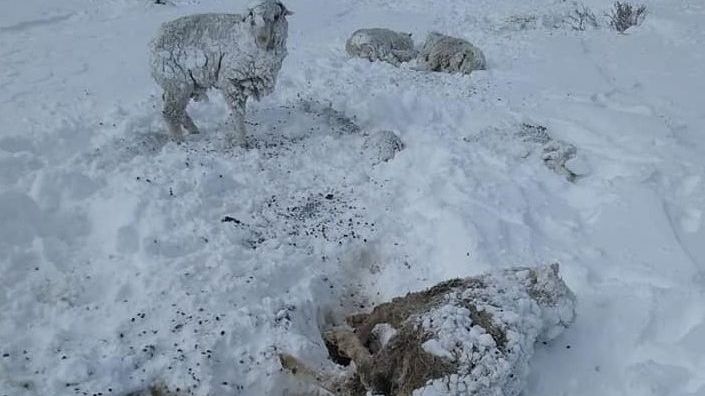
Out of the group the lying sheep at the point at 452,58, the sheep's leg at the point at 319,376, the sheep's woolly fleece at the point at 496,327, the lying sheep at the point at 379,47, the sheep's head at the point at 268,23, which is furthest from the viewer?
the lying sheep at the point at 379,47

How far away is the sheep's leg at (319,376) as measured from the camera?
4482 mm

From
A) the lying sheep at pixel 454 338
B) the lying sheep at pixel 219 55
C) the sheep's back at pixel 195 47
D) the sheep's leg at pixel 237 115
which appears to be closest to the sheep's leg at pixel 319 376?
the lying sheep at pixel 454 338

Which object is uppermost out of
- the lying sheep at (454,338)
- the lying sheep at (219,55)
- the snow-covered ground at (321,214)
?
the lying sheep at (219,55)

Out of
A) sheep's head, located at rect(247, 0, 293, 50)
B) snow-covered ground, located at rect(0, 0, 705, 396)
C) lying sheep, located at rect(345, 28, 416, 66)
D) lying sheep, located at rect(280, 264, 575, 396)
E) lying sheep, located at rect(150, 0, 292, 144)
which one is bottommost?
lying sheep, located at rect(345, 28, 416, 66)

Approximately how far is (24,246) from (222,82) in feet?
8.55

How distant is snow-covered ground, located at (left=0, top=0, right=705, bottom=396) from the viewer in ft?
15.5

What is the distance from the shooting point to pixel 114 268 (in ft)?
17.6

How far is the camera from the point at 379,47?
10336 mm

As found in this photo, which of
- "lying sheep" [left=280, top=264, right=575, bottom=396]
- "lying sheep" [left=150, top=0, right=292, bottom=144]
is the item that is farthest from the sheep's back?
"lying sheep" [left=280, top=264, right=575, bottom=396]

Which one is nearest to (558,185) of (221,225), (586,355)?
(586,355)

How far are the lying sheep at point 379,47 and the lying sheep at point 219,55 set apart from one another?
3.28 meters

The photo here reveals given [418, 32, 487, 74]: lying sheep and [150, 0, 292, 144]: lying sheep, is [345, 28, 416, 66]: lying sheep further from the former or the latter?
[150, 0, 292, 144]: lying sheep

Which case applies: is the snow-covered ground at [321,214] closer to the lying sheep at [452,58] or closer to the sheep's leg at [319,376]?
the sheep's leg at [319,376]

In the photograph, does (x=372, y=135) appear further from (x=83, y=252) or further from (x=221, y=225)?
(x=83, y=252)
